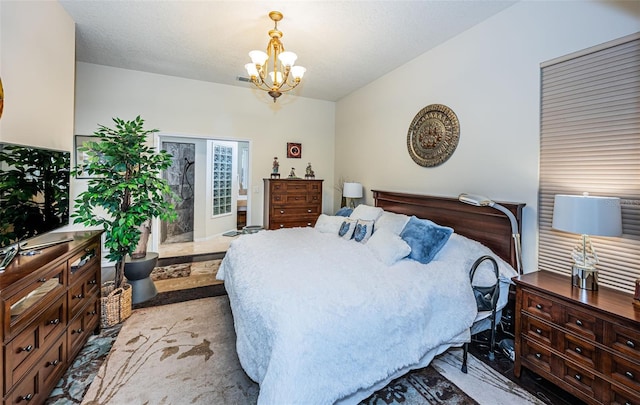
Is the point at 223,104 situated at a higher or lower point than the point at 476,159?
higher

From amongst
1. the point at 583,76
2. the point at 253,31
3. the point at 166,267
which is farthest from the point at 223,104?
the point at 583,76

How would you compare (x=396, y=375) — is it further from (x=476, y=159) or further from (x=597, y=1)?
(x=597, y=1)

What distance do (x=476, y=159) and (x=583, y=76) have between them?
38.9 inches

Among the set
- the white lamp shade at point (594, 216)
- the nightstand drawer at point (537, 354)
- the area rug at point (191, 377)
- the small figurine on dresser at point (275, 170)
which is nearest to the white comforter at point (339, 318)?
the area rug at point (191, 377)

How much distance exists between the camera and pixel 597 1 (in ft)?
6.43

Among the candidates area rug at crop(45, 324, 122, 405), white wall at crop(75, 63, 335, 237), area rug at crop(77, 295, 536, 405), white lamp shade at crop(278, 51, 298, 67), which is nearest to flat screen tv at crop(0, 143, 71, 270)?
area rug at crop(45, 324, 122, 405)

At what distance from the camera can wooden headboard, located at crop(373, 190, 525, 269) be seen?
2.41 m

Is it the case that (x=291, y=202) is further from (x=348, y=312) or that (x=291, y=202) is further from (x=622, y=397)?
(x=622, y=397)

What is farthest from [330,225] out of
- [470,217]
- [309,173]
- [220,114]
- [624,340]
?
[220,114]

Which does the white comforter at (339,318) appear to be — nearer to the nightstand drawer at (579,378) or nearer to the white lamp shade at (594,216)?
the nightstand drawer at (579,378)

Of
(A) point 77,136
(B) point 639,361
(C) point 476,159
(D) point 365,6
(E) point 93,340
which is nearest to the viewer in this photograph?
(B) point 639,361

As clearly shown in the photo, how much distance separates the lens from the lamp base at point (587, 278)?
178 centimetres

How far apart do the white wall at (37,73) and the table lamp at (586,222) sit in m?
3.77

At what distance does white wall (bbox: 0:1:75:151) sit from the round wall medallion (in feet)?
12.3
